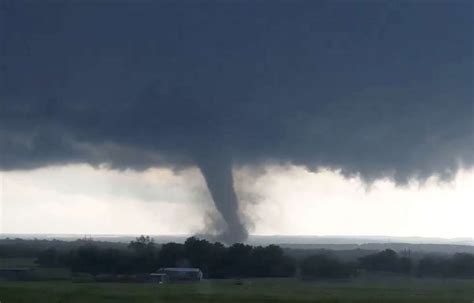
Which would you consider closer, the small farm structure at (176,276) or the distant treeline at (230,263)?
the small farm structure at (176,276)

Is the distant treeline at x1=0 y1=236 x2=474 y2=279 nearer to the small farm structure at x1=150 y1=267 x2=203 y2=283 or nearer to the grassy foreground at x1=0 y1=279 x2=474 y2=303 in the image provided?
the small farm structure at x1=150 y1=267 x2=203 y2=283

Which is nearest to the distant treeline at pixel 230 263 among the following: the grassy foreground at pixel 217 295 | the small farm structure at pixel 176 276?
the small farm structure at pixel 176 276

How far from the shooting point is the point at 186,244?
314 ft

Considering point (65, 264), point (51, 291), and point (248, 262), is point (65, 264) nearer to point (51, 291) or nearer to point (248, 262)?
point (248, 262)

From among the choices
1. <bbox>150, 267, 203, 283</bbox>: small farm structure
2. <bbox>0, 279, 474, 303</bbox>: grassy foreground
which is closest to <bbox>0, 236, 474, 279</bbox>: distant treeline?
<bbox>150, 267, 203, 283</bbox>: small farm structure

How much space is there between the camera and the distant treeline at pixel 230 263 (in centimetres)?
8544

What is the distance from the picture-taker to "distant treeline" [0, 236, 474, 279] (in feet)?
280

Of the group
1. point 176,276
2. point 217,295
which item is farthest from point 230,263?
point 217,295

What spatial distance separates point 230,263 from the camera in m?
88.6

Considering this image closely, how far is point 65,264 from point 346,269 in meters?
23.3

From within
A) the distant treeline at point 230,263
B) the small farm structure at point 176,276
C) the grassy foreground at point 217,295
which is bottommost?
the grassy foreground at point 217,295

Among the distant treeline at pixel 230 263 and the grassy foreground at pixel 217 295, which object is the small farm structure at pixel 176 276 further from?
the grassy foreground at pixel 217 295

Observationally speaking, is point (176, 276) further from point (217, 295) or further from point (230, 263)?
point (217, 295)

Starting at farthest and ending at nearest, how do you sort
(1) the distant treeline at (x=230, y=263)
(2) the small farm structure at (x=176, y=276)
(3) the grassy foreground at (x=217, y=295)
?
(1) the distant treeline at (x=230, y=263), (2) the small farm structure at (x=176, y=276), (3) the grassy foreground at (x=217, y=295)
